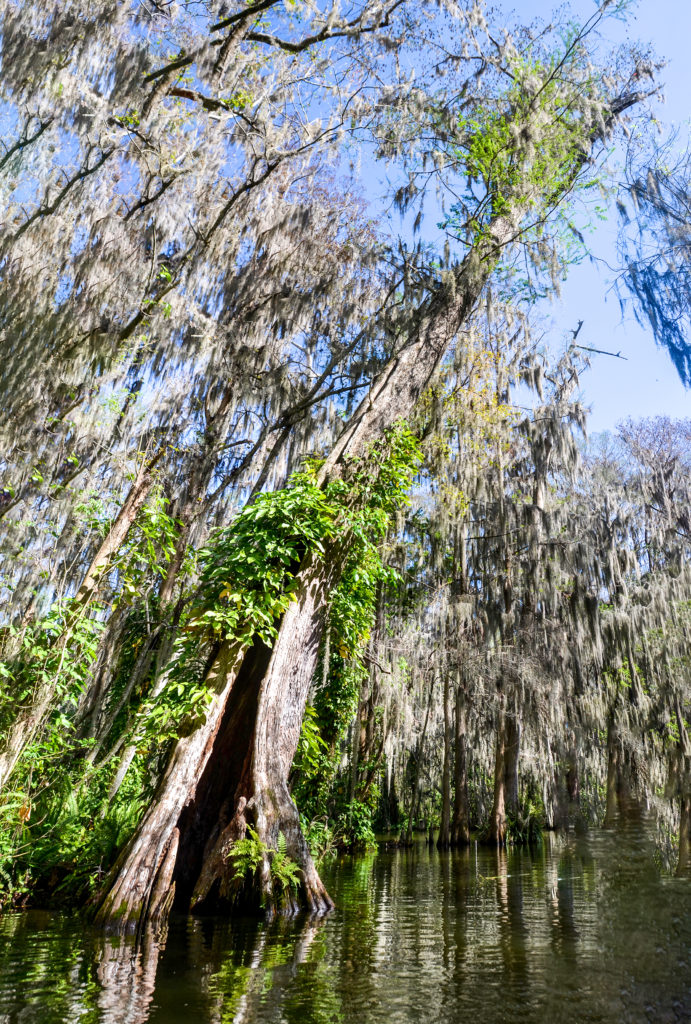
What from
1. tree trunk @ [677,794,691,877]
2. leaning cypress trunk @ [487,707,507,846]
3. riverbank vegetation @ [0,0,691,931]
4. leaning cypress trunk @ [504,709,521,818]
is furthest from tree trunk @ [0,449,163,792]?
leaning cypress trunk @ [504,709,521,818]

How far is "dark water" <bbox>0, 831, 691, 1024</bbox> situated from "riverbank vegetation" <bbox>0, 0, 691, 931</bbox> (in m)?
0.77

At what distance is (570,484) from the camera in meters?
15.5

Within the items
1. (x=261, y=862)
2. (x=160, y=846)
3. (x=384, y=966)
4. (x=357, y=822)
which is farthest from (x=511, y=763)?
(x=384, y=966)

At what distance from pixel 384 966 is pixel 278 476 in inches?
344

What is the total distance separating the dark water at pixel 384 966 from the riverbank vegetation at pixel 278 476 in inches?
30.4

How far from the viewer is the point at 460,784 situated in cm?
1494

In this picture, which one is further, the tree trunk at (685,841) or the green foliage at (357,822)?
the green foliage at (357,822)

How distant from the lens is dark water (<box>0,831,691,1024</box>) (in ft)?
8.29

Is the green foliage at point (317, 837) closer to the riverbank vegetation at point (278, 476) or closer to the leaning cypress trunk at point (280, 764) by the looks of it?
the riverbank vegetation at point (278, 476)

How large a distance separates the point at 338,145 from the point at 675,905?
10.3m

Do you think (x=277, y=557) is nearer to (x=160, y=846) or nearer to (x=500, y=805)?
(x=160, y=846)

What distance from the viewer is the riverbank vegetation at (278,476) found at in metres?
5.58

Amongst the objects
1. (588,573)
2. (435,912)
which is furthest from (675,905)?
(588,573)

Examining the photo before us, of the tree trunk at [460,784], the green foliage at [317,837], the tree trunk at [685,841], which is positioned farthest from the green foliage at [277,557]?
the tree trunk at [460,784]
